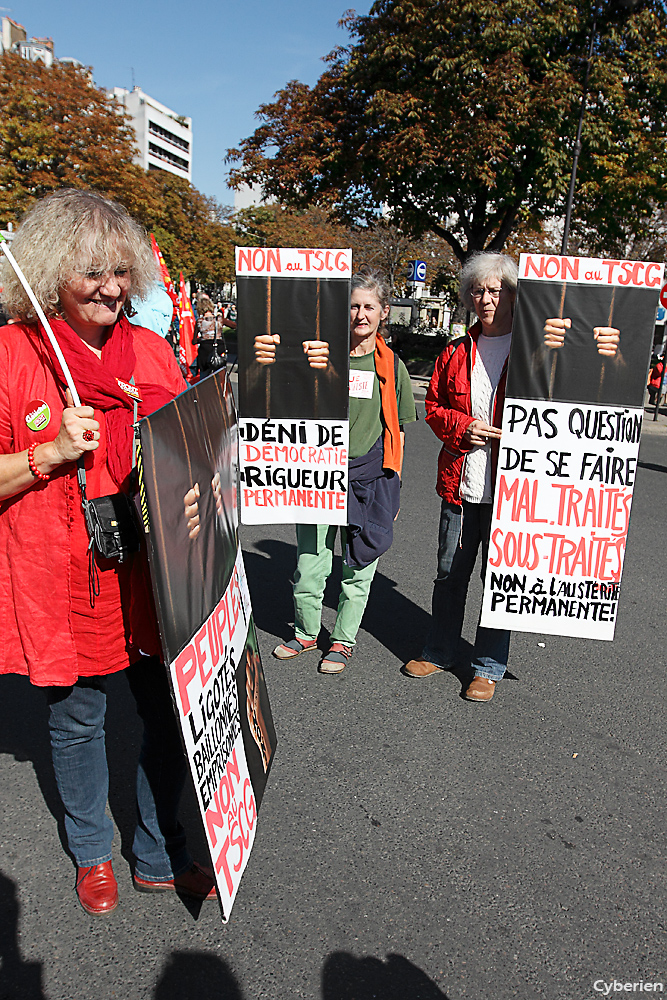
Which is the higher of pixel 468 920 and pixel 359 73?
pixel 359 73

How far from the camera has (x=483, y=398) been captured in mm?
3389

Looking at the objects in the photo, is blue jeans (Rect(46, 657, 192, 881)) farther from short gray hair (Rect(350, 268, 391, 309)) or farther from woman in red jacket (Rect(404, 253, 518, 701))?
short gray hair (Rect(350, 268, 391, 309))

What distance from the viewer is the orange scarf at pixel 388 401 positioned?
3.71 meters

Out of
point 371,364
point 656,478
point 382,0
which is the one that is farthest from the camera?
point 382,0

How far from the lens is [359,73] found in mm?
16734

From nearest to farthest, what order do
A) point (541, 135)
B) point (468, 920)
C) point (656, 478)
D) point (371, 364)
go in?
1. point (468, 920)
2. point (371, 364)
3. point (656, 478)
4. point (541, 135)

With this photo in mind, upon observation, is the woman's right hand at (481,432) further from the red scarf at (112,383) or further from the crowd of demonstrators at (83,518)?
the red scarf at (112,383)

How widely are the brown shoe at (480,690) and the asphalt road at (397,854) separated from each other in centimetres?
6

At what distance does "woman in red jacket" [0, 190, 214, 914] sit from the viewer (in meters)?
1.86

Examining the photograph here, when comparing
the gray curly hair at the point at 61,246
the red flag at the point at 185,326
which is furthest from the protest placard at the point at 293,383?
the red flag at the point at 185,326

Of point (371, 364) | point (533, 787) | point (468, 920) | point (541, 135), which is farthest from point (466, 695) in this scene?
point (541, 135)

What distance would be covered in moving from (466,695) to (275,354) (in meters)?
1.84

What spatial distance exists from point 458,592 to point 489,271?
1507 mm

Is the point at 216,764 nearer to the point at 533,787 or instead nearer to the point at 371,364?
the point at 533,787
